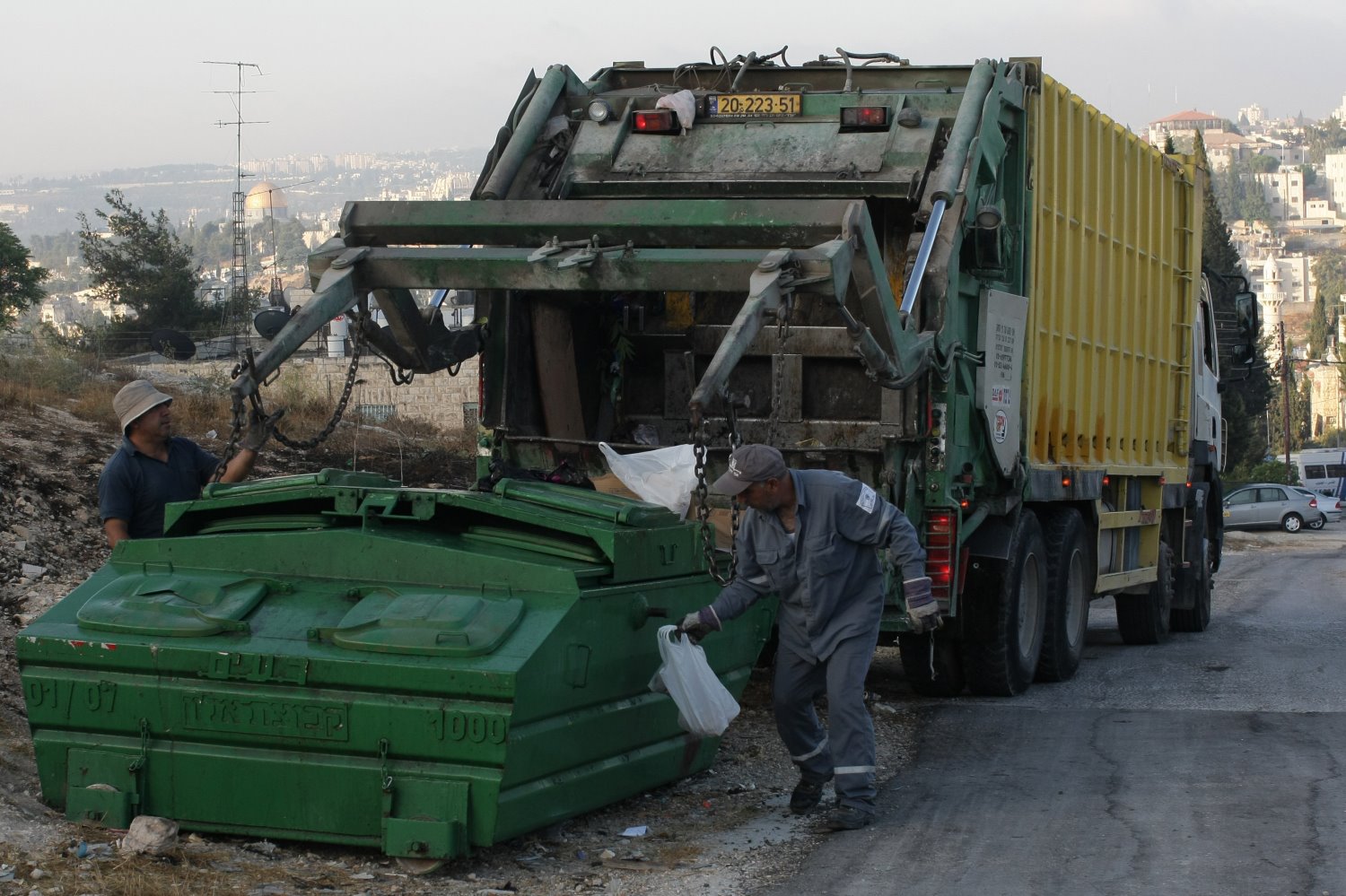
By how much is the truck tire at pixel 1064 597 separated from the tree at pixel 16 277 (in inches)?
986

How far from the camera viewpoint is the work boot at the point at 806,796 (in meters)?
6.39

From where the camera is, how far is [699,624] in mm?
6062

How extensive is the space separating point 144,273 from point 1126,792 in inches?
1567

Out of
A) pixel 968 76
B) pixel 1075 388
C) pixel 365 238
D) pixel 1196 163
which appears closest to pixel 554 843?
pixel 365 238

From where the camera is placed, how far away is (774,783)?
699cm

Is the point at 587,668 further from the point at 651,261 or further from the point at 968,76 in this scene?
the point at 968,76

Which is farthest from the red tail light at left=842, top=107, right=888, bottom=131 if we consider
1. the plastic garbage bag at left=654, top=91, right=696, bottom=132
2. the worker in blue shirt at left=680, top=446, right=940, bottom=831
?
the worker in blue shirt at left=680, top=446, right=940, bottom=831

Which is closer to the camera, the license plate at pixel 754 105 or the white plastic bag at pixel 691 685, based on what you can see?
the white plastic bag at pixel 691 685

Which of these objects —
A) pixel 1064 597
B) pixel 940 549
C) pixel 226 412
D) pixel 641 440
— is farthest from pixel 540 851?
pixel 226 412

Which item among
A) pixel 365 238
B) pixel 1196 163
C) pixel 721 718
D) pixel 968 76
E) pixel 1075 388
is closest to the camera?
pixel 721 718

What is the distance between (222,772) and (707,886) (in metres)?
1.53

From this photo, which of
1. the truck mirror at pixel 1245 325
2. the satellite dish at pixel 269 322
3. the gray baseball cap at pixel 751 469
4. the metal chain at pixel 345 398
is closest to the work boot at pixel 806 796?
the gray baseball cap at pixel 751 469

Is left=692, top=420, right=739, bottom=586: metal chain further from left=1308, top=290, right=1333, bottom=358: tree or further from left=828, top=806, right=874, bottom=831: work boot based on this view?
left=1308, top=290, right=1333, bottom=358: tree

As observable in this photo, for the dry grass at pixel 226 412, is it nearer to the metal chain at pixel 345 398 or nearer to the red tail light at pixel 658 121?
the red tail light at pixel 658 121
